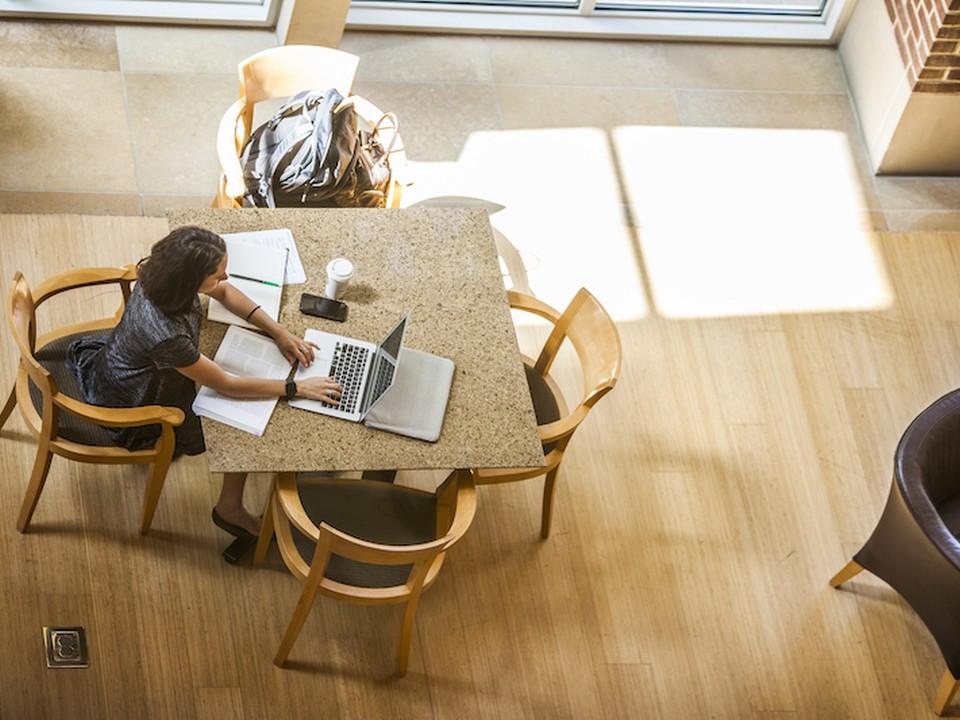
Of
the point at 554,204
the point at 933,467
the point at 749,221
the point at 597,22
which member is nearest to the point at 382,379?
the point at 933,467

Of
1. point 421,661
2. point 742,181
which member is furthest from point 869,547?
point 742,181

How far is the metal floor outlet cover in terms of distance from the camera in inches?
151

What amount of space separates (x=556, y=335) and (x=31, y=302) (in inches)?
65.3

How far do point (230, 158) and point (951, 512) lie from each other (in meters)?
2.73

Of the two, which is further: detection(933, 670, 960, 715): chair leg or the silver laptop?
detection(933, 670, 960, 715): chair leg

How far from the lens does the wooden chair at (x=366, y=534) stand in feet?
11.4

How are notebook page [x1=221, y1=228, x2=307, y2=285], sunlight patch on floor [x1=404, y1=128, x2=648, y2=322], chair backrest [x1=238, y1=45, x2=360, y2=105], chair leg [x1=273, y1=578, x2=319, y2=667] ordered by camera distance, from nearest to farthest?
chair leg [x1=273, y1=578, x2=319, y2=667]
notebook page [x1=221, y1=228, x2=307, y2=285]
chair backrest [x1=238, y1=45, x2=360, y2=105]
sunlight patch on floor [x1=404, y1=128, x2=648, y2=322]

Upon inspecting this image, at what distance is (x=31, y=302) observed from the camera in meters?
3.55

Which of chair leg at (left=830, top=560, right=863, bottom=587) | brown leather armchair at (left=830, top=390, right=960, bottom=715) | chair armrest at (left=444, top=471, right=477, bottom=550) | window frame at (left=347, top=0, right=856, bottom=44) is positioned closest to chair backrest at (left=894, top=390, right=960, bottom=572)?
brown leather armchair at (left=830, top=390, right=960, bottom=715)

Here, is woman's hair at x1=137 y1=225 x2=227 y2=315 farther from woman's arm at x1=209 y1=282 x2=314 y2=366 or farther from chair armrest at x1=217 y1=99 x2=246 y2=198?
chair armrest at x1=217 y1=99 x2=246 y2=198

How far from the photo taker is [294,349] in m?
3.72

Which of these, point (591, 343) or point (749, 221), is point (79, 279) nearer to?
point (591, 343)

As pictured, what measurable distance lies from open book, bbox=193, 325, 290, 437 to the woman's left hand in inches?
0.9

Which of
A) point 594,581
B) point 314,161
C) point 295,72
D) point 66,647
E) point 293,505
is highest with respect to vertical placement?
point 295,72
